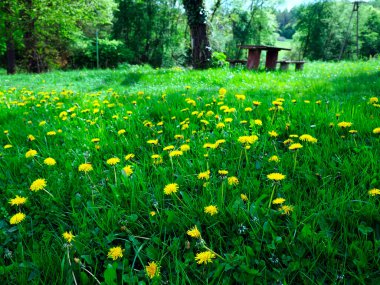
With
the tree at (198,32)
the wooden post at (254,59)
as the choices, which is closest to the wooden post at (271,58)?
the wooden post at (254,59)

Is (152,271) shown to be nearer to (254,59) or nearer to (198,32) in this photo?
(254,59)

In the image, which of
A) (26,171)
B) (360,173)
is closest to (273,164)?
(360,173)

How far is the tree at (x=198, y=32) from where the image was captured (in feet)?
30.1

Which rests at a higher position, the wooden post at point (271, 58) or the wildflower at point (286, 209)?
the wooden post at point (271, 58)

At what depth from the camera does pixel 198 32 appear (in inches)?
375

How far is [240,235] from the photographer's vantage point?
1.33m

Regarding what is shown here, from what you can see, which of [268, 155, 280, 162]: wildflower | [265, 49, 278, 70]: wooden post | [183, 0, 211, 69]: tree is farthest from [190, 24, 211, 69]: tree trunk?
[268, 155, 280, 162]: wildflower

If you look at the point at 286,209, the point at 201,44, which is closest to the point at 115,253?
the point at 286,209

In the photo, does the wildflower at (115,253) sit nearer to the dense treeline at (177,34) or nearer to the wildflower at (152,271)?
the wildflower at (152,271)

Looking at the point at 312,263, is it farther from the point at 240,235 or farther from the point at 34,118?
the point at 34,118

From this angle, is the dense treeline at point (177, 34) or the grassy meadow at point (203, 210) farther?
the dense treeline at point (177, 34)

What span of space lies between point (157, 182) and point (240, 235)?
68cm

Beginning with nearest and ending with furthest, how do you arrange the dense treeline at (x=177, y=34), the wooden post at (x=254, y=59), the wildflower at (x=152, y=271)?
→ the wildflower at (x=152, y=271)
the wooden post at (x=254, y=59)
the dense treeline at (x=177, y=34)

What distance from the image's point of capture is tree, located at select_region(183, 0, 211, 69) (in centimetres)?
917
